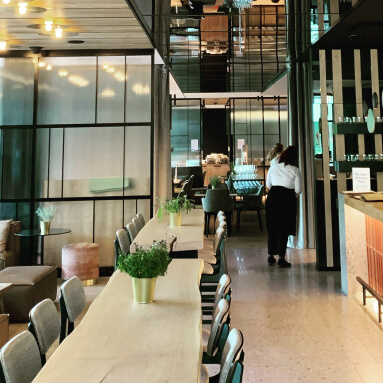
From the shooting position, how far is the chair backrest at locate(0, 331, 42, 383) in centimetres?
175

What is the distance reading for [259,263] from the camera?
6.88 metres

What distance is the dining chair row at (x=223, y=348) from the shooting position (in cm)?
165

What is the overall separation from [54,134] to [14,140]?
63 centimetres

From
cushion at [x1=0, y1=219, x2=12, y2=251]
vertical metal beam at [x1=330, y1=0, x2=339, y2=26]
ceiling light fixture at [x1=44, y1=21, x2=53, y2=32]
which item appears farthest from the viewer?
cushion at [x1=0, y1=219, x2=12, y2=251]

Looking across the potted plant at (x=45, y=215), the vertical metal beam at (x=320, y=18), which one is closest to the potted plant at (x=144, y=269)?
the potted plant at (x=45, y=215)

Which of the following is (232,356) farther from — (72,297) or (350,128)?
(350,128)

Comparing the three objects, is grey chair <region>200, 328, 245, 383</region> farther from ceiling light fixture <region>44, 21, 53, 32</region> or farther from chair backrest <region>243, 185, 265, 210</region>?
chair backrest <region>243, 185, 265, 210</region>

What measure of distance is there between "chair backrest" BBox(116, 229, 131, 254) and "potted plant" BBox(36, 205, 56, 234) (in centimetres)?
184

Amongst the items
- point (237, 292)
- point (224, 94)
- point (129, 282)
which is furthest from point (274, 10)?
point (129, 282)

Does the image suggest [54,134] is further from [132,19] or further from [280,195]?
[280,195]

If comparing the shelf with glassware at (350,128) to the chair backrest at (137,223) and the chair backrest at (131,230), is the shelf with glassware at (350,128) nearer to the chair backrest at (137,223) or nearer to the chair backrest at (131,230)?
the chair backrest at (137,223)

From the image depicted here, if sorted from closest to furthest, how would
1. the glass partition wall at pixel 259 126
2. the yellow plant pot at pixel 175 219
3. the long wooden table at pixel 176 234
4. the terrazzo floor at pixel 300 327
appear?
the terrazzo floor at pixel 300 327 < the long wooden table at pixel 176 234 < the yellow plant pot at pixel 175 219 < the glass partition wall at pixel 259 126

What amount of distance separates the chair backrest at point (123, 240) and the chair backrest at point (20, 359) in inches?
94.4

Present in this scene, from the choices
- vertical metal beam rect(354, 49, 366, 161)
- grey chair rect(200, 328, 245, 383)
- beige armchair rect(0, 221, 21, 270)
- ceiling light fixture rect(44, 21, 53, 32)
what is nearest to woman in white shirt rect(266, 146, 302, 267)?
vertical metal beam rect(354, 49, 366, 161)
